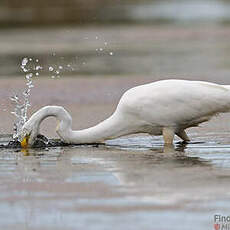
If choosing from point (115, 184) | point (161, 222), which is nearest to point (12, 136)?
point (115, 184)

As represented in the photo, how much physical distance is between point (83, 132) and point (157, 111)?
1.06 metres

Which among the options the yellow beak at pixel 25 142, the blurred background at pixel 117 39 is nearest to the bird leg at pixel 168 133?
the yellow beak at pixel 25 142

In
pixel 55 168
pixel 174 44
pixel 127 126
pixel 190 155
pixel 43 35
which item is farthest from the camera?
pixel 43 35

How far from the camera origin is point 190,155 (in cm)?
1088

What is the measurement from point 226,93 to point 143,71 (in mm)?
10277

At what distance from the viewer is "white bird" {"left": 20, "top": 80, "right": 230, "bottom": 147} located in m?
11.3

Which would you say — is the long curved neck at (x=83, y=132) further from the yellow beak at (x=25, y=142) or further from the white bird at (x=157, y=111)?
the yellow beak at (x=25, y=142)

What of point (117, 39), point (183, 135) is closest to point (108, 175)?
point (183, 135)

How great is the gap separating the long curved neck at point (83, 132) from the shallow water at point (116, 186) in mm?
142

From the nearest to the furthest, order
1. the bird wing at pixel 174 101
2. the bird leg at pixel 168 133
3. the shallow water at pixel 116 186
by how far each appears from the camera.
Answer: the shallow water at pixel 116 186
the bird wing at pixel 174 101
the bird leg at pixel 168 133

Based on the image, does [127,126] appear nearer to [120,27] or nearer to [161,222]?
[161,222]

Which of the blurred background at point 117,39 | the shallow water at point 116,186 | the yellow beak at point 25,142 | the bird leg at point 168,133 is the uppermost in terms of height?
the blurred background at point 117,39

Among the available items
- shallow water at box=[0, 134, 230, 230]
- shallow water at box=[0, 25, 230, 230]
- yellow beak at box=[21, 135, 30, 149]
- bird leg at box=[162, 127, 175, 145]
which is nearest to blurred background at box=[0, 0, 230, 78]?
shallow water at box=[0, 25, 230, 230]

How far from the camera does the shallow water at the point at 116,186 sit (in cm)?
770
